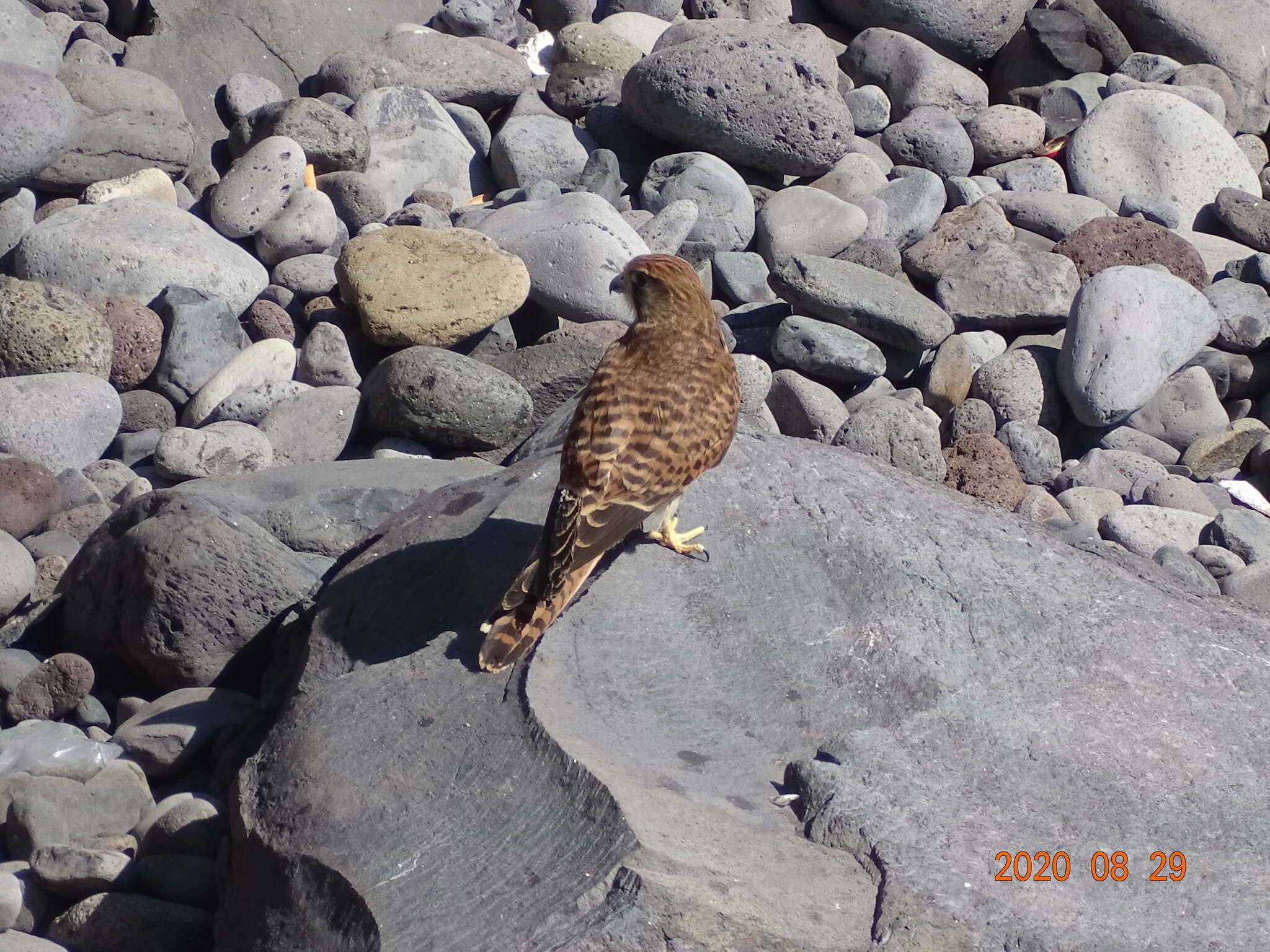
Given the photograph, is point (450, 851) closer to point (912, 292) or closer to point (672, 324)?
point (672, 324)

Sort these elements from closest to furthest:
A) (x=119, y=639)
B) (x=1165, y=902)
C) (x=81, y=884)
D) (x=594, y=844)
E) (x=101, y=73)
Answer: (x=594, y=844), (x=1165, y=902), (x=81, y=884), (x=119, y=639), (x=101, y=73)

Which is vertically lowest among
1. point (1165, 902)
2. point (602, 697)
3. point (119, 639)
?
point (119, 639)

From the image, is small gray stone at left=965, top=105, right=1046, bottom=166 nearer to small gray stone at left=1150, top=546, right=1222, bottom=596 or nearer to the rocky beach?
the rocky beach

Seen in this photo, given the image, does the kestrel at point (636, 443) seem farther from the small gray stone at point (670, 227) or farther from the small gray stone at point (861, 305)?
the small gray stone at point (670, 227)

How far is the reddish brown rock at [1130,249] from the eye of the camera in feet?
27.3

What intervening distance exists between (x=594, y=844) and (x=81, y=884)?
1.61 m

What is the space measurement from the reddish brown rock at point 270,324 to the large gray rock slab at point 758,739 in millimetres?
2969

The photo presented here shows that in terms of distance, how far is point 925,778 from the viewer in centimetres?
339

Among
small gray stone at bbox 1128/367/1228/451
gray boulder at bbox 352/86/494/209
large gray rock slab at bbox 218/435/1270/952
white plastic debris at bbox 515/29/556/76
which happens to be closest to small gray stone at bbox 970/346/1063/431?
small gray stone at bbox 1128/367/1228/451

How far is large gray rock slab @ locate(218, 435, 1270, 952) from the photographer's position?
9.44ft

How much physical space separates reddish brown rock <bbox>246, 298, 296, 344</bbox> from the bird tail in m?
4.03

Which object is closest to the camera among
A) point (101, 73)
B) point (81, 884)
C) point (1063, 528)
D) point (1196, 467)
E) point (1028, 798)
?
point (1028, 798)

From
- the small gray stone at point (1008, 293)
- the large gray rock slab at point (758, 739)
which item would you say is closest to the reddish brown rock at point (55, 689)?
the large gray rock slab at point (758, 739)

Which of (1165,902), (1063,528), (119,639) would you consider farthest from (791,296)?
(1165,902)
